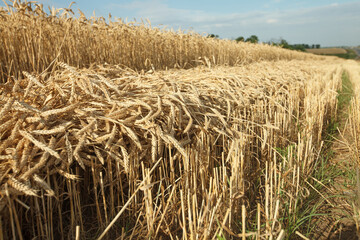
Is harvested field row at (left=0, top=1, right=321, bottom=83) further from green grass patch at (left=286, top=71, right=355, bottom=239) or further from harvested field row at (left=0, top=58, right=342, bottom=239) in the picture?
green grass patch at (left=286, top=71, right=355, bottom=239)

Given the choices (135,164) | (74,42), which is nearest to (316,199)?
(135,164)

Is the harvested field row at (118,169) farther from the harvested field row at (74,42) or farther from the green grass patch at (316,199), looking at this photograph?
the harvested field row at (74,42)

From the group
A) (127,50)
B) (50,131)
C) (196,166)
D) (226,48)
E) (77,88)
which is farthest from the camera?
(226,48)

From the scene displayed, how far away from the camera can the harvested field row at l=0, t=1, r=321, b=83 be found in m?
2.93

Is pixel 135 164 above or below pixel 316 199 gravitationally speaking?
above

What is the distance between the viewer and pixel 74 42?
3.43 m

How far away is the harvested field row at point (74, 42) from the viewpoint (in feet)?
9.62

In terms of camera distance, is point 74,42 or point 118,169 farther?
point 74,42

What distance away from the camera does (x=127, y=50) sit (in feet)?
14.0

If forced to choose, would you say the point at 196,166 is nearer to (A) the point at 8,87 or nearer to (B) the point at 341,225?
(B) the point at 341,225

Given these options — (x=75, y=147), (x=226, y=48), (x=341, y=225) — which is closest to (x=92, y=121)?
(x=75, y=147)

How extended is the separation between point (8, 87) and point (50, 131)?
0.68 meters

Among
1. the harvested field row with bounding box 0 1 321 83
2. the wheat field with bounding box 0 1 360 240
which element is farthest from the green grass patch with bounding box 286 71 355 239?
the harvested field row with bounding box 0 1 321 83

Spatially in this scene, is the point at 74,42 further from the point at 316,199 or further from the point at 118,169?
the point at 316,199
